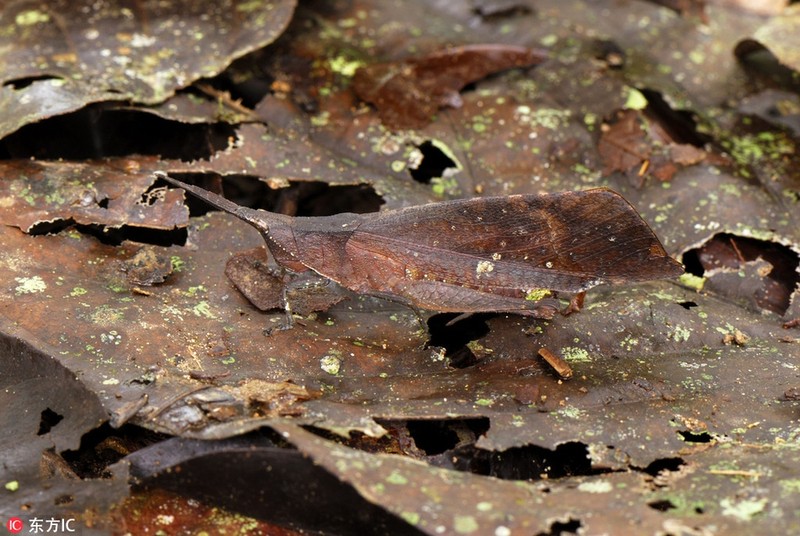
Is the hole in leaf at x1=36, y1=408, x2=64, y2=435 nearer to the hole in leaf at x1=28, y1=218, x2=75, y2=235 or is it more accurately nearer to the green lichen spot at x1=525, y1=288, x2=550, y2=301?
the hole in leaf at x1=28, y1=218, x2=75, y2=235

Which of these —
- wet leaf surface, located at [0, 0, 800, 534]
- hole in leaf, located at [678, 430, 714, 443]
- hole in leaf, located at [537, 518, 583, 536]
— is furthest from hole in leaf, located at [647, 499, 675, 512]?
hole in leaf, located at [678, 430, 714, 443]

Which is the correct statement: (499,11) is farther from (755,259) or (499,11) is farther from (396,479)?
→ (396,479)

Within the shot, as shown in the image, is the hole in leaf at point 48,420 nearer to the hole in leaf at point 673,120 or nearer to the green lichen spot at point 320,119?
the green lichen spot at point 320,119

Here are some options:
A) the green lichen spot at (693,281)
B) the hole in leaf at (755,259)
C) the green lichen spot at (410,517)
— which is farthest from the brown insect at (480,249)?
the green lichen spot at (410,517)

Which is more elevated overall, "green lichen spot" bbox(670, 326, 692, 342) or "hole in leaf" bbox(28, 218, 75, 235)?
"hole in leaf" bbox(28, 218, 75, 235)

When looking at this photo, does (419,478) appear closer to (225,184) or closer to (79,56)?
(225,184)

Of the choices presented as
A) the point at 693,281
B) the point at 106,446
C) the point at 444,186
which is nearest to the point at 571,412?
the point at 693,281
